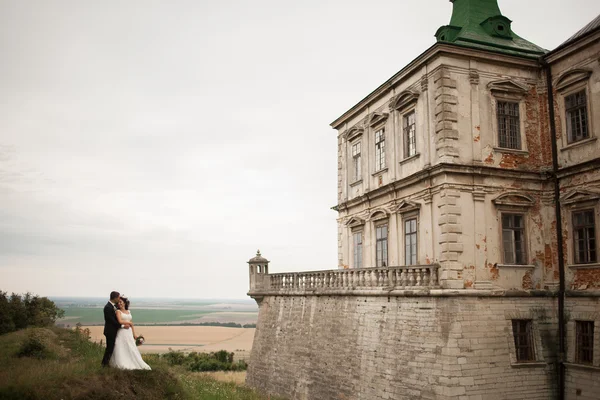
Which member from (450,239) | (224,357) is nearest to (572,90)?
(450,239)

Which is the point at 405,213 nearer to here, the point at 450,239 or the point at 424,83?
the point at 450,239

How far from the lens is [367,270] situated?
21.0 meters

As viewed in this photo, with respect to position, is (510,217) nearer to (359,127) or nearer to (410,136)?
(410,136)

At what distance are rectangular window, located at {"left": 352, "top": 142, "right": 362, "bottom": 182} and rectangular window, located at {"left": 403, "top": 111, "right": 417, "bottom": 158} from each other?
175 inches

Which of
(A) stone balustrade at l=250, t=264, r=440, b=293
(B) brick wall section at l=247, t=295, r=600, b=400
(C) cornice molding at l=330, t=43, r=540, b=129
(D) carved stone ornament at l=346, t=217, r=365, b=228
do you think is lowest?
(B) brick wall section at l=247, t=295, r=600, b=400

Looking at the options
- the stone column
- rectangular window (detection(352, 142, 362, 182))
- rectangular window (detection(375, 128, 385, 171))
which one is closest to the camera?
rectangular window (detection(375, 128, 385, 171))

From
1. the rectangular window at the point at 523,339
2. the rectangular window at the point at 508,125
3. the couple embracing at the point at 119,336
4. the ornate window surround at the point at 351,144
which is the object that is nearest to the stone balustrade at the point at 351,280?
the rectangular window at the point at 523,339

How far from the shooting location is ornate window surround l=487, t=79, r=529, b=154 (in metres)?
19.6

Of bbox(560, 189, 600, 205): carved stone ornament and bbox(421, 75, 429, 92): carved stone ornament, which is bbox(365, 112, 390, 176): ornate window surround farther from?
bbox(560, 189, 600, 205): carved stone ornament

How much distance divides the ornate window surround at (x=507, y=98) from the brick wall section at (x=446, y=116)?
62.3 inches

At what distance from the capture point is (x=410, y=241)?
21.2m

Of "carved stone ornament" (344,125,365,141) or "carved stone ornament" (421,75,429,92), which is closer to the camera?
"carved stone ornament" (421,75,429,92)

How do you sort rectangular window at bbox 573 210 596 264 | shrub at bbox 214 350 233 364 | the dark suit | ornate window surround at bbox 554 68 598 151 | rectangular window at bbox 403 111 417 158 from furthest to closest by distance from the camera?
shrub at bbox 214 350 233 364, rectangular window at bbox 403 111 417 158, ornate window surround at bbox 554 68 598 151, rectangular window at bbox 573 210 596 264, the dark suit

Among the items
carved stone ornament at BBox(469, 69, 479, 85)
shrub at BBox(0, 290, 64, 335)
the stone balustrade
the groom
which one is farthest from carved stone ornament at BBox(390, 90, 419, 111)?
shrub at BBox(0, 290, 64, 335)
